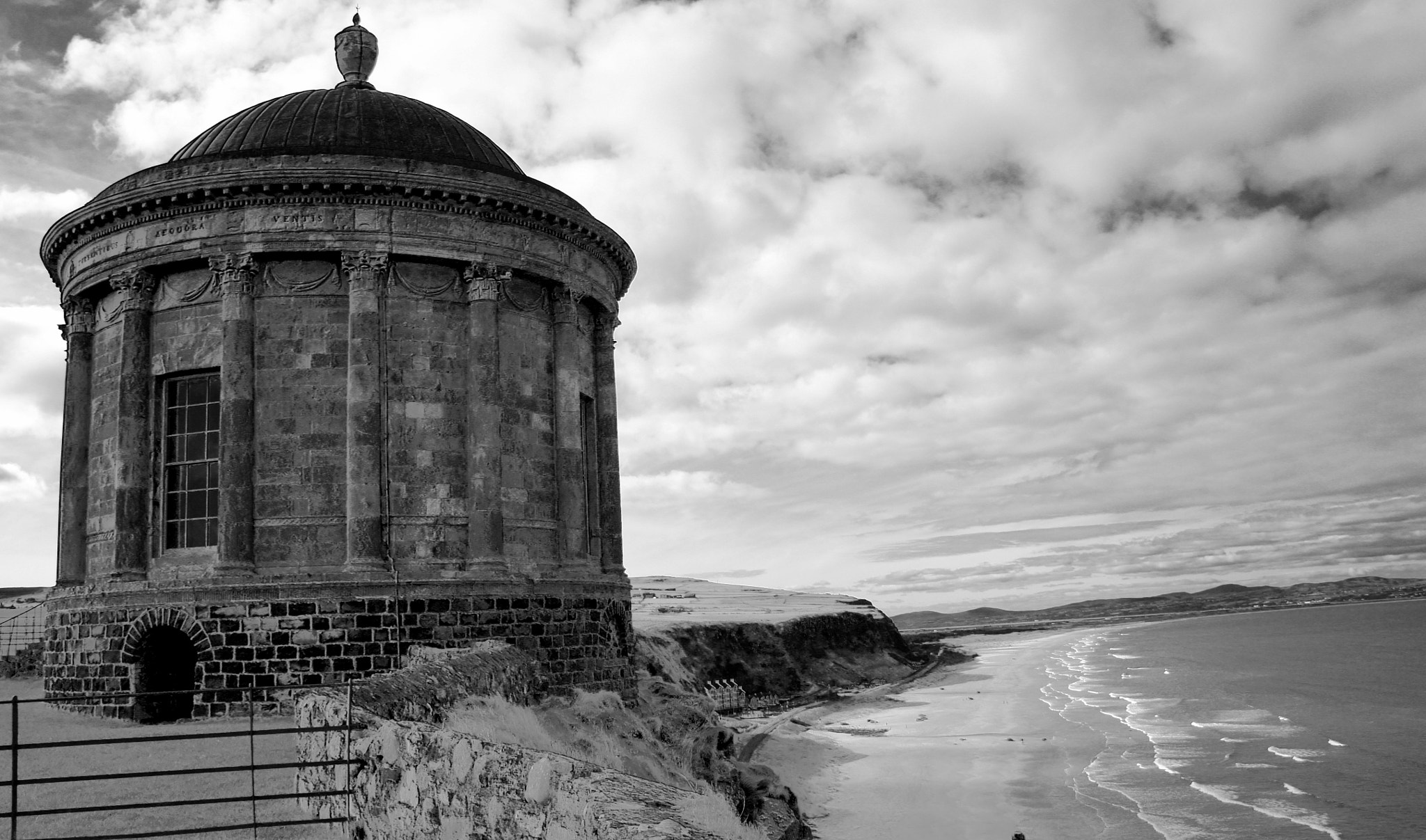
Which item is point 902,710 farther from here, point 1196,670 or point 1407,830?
point 1196,670

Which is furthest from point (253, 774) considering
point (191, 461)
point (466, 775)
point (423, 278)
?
point (423, 278)

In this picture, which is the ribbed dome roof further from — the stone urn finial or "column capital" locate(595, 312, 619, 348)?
"column capital" locate(595, 312, 619, 348)

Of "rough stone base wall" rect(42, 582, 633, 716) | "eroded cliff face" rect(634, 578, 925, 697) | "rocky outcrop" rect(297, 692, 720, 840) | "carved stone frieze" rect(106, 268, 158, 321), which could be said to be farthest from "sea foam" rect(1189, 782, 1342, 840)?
"carved stone frieze" rect(106, 268, 158, 321)

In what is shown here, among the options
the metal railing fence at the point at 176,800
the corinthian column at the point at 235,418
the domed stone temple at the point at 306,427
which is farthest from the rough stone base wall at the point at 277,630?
the metal railing fence at the point at 176,800

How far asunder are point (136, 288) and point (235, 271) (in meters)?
2.16

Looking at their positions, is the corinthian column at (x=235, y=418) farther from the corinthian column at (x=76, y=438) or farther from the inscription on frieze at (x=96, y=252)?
the corinthian column at (x=76, y=438)

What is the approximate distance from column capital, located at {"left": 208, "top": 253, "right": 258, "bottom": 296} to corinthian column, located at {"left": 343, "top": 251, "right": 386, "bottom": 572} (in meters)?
1.54

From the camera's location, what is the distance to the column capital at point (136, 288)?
18391 millimetres

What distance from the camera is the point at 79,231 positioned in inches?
757

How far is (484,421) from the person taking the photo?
18.6 m

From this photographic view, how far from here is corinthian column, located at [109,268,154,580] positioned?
17.8 m

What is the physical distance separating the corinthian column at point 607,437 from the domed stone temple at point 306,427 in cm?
211

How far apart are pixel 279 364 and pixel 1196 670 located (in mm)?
53858

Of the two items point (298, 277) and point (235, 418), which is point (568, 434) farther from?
point (235, 418)
